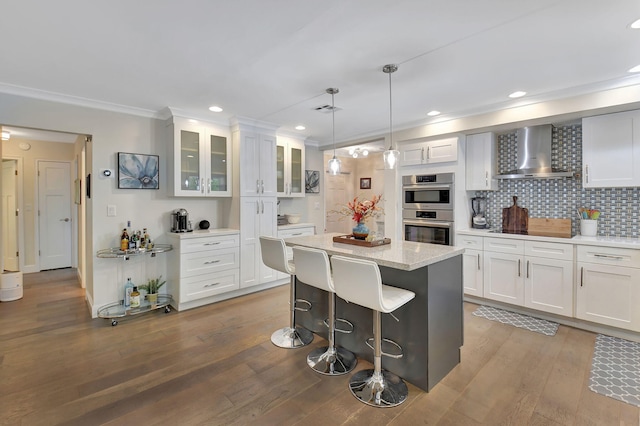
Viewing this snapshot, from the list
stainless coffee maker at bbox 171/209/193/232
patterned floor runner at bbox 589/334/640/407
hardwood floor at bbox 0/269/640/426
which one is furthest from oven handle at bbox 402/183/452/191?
stainless coffee maker at bbox 171/209/193/232

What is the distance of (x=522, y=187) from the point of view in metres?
3.90

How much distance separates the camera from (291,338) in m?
2.95

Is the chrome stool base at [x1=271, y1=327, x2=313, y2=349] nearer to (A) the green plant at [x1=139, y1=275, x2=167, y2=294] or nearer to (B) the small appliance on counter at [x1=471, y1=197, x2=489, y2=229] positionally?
(A) the green plant at [x1=139, y1=275, x2=167, y2=294]

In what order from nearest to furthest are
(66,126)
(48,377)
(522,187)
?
1. (48,377)
2. (66,126)
3. (522,187)

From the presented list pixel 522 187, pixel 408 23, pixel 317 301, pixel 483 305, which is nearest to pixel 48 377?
pixel 317 301

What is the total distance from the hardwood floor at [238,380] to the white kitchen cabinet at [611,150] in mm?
1578

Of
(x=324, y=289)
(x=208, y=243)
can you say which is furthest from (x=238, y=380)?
(x=208, y=243)

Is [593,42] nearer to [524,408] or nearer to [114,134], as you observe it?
[524,408]

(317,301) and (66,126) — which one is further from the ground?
(66,126)

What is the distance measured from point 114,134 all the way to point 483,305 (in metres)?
4.97

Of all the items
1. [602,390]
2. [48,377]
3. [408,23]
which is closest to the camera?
[408,23]

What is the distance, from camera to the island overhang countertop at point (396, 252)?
2045mm

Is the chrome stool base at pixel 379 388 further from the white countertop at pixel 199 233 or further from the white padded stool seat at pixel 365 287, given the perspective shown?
the white countertop at pixel 199 233

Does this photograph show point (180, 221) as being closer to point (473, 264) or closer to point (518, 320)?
point (473, 264)
